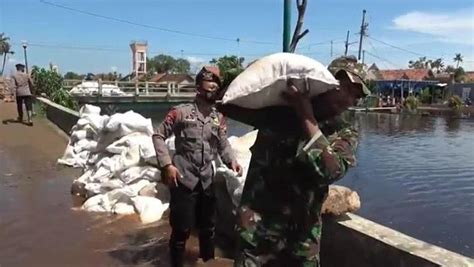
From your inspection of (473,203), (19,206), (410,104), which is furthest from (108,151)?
(410,104)

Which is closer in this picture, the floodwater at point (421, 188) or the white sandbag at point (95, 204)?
the white sandbag at point (95, 204)

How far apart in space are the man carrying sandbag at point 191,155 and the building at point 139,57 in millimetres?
72595

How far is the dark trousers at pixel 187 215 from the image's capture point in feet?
11.2

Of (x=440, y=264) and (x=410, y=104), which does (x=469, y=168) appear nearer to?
(x=440, y=264)

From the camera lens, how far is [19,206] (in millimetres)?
5590

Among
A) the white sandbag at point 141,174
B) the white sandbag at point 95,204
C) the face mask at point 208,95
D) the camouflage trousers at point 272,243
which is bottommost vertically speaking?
Answer: the white sandbag at point 95,204

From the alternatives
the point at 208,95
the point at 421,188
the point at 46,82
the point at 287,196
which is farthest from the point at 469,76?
the point at 287,196

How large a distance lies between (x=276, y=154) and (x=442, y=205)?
858cm

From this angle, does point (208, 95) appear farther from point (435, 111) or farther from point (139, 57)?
point (139, 57)

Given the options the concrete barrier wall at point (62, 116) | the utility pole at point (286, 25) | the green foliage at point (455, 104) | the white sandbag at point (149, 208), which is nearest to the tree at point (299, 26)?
the utility pole at point (286, 25)

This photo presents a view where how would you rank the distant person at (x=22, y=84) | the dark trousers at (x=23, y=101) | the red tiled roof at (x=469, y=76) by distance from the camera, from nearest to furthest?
1. the distant person at (x=22, y=84)
2. the dark trousers at (x=23, y=101)
3. the red tiled roof at (x=469, y=76)

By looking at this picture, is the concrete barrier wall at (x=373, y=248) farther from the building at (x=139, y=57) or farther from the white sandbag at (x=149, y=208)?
the building at (x=139, y=57)

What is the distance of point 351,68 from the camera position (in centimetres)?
212

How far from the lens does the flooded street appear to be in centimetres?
398
